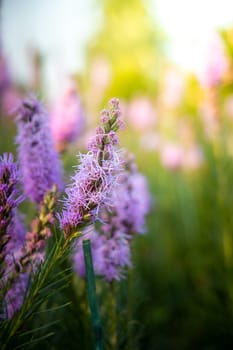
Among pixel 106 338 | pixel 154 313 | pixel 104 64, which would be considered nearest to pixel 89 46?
pixel 104 64

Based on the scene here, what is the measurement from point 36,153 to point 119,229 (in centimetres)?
30

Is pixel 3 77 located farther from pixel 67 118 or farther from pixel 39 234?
pixel 39 234

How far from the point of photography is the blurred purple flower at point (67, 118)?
1829mm

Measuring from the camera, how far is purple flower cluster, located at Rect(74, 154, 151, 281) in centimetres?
Answer: 104

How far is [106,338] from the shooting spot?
1105mm

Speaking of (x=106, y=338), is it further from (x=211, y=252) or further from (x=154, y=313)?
(x=211, y=252)

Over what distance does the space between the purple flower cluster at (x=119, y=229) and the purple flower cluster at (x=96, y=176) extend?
0.27 m

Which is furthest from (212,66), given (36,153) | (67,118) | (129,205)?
(36,153)

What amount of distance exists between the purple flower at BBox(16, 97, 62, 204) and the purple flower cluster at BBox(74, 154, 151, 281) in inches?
6.5

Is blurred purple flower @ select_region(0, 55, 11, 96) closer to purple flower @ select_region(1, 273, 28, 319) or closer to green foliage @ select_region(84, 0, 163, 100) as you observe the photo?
purple flower @ select_region(1, 273, 28, 319)

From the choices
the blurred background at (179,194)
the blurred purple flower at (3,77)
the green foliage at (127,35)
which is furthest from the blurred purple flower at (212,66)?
the green foliage at (127,35)

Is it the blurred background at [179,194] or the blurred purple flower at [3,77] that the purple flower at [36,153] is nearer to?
the blurred background at [179,194]

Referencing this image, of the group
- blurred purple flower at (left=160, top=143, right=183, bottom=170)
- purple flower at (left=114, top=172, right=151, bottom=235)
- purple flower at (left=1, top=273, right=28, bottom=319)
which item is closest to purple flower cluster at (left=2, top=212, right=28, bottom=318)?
purple flower at (left=1, top=273, right=28, bottom=319)

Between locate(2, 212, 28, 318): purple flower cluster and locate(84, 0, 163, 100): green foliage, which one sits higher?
locate(84, 0, 163, 100): green foliage
